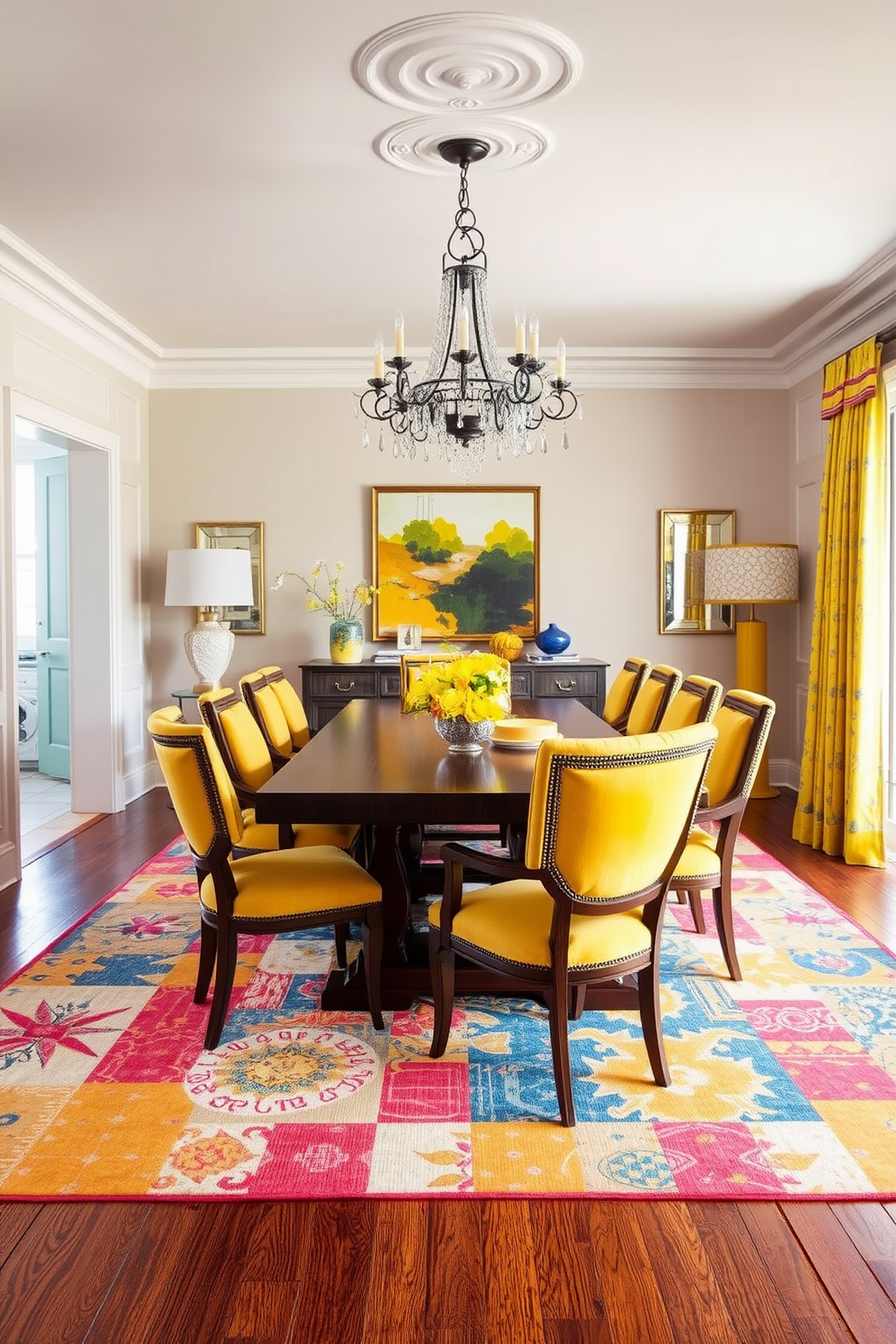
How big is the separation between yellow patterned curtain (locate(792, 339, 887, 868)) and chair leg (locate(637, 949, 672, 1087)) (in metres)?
2.54

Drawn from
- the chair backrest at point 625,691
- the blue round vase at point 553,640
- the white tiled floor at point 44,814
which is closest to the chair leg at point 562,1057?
the chair backrest at point 625,691

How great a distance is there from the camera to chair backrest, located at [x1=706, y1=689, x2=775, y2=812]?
312 centimetres

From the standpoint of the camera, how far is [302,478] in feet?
21.1

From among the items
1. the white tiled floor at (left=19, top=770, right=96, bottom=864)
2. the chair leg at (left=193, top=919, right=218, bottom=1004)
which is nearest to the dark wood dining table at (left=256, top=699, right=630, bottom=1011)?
the chair leg at (left=193, top=919, right=218, bottom=1004)

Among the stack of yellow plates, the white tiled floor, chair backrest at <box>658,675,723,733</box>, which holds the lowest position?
the white tiled floor

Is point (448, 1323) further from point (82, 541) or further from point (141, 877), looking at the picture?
point (82, 541)

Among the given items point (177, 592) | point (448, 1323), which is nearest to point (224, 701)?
point (448, 1323)

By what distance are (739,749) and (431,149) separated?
7.60 feet

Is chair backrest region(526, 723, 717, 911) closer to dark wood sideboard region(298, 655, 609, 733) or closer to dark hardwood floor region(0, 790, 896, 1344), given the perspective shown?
dark hardwood floor region(0, 790, 896, 1344)

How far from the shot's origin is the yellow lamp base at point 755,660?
6.13 m

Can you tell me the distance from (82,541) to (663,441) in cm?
375

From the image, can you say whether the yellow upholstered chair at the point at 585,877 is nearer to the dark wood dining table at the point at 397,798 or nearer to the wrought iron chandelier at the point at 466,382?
the dark wood dining table at the point at 397,798

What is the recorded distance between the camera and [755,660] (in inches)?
242

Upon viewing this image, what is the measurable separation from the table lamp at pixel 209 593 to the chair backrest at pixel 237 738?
2.32m
